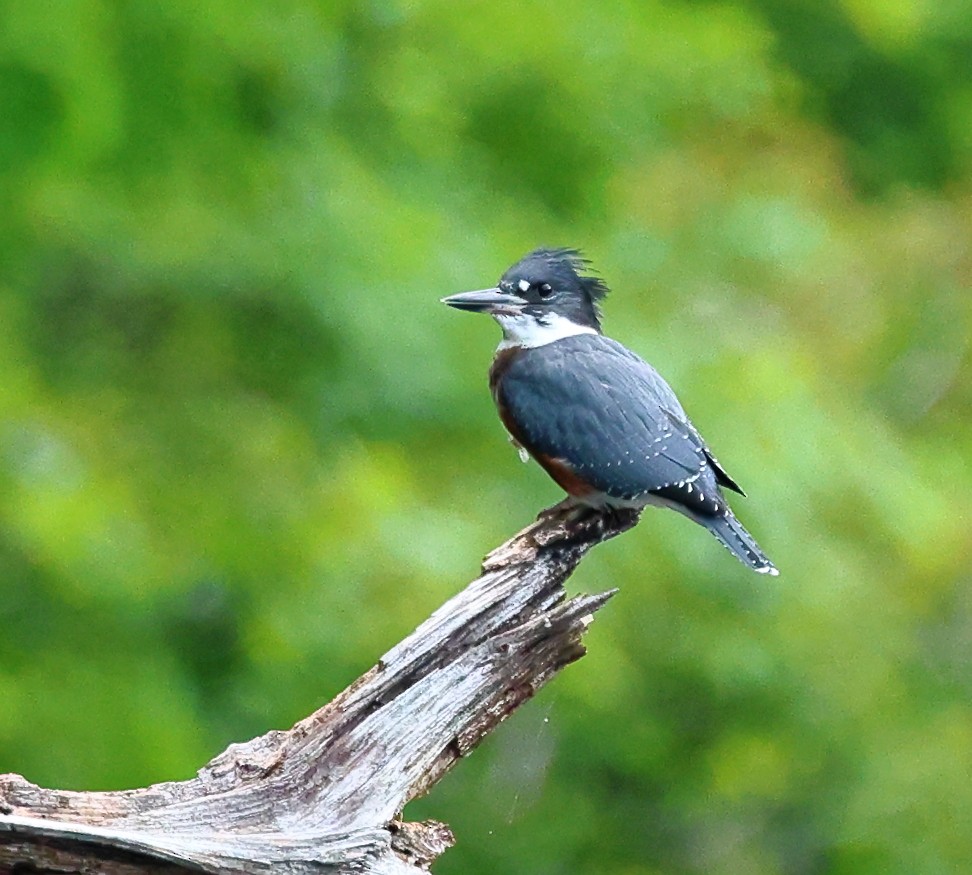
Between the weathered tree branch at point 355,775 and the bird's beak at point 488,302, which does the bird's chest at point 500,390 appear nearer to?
the bird's beak at point 488,302

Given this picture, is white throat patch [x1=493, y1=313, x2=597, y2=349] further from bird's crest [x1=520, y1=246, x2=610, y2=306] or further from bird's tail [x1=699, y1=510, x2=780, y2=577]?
bird's tail [x1=699, y1=510, x2=780, y2=577]

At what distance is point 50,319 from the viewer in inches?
196

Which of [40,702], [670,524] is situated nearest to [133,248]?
[40,702]

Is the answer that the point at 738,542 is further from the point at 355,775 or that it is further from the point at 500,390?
the point at 355,775

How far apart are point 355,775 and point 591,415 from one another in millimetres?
1392

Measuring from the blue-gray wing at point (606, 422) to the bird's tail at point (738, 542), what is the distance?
0.06 meters

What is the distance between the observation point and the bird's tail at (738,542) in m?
3.87

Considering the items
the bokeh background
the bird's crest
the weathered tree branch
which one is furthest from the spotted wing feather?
the weathered tree branch

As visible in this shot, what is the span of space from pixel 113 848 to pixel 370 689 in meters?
0.54

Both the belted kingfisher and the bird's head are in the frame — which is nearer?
the belted kingfisher

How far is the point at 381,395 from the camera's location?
4.70m

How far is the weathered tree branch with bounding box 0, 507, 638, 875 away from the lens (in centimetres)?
259

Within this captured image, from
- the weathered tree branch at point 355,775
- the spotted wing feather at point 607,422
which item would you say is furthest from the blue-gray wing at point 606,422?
the weathered tree branch at point 355,775

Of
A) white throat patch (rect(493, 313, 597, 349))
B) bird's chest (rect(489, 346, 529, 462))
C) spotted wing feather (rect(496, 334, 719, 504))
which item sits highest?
white throat patch (rect(493, 313, 597, 349))
